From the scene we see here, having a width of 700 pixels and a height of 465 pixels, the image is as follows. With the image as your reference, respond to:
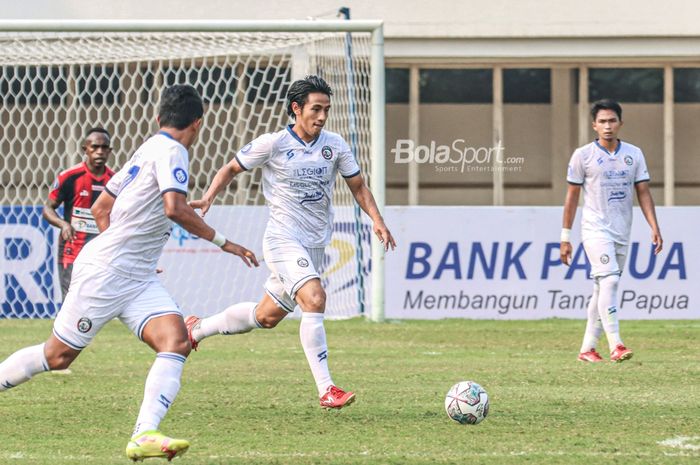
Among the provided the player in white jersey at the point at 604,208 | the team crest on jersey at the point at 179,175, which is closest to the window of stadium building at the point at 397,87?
the player in white jersey at the point at 604,208

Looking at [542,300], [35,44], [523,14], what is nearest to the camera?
[542,300]

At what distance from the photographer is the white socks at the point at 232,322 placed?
29.8ft

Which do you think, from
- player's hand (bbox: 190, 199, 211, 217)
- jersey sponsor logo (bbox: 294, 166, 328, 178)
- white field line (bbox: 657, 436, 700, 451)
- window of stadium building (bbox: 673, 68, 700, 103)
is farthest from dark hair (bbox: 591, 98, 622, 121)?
window of stadium building (bbox: 673, 68, 700, 103)

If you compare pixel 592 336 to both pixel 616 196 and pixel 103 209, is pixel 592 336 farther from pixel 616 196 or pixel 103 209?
pixel 103 209

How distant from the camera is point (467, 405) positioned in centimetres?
734

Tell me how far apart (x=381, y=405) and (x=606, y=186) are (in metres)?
3.58

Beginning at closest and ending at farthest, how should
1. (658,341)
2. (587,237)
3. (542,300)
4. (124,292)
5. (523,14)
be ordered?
(124,292)
(587,237)
(658,341)
(542,300)
(523,14)

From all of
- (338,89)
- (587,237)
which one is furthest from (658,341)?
(338,89)

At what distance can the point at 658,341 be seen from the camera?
12.9m

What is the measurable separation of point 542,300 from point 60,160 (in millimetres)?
6388

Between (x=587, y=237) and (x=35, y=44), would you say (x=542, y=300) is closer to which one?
(x=587, y=237)

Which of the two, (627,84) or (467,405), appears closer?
(467,405)

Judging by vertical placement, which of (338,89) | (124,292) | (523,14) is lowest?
(124,292)

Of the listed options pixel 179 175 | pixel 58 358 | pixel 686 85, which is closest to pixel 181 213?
pixel 179 175
